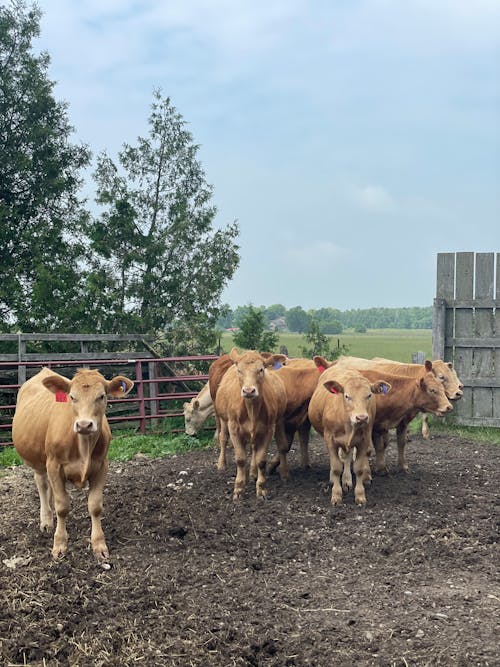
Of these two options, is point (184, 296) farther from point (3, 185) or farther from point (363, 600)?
point (363, 600)

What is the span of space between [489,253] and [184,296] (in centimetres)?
803

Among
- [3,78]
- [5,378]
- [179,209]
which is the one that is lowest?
[5,378]

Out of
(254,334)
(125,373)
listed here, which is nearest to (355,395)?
(125,373)

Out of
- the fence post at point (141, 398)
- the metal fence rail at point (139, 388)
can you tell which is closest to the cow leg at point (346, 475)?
the metal fence rail at point (139, 388)

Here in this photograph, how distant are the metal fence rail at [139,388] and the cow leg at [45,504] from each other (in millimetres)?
5070

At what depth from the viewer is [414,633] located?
447 cm

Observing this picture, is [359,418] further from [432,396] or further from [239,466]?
[432,396]

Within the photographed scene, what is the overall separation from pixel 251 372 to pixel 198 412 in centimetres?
476

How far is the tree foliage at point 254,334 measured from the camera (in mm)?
16938

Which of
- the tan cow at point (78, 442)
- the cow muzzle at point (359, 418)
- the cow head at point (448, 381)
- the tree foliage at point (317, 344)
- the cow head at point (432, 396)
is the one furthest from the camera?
the tree foliage at point (317, 344)

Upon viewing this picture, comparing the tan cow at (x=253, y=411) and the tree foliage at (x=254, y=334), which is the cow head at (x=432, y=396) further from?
the tree foliage at (x=254, y=334)

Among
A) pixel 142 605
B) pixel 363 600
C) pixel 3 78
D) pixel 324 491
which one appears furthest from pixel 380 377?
pixel 3 78

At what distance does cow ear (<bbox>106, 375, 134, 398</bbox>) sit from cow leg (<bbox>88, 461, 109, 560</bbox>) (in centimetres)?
64

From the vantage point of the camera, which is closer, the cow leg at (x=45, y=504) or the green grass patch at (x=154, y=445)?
the cow leg at (x=45, y=504)
